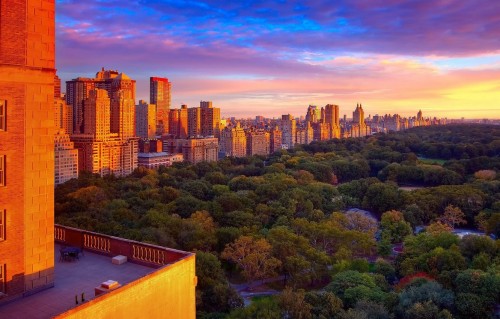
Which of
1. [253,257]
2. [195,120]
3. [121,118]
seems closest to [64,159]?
[121,118]

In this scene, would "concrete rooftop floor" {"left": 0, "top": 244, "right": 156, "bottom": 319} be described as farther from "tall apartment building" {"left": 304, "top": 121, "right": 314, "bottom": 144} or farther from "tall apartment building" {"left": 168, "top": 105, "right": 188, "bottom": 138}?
"tall apartment building" {"left": 304, "top": 121, "right": 314, "bottom": 144}

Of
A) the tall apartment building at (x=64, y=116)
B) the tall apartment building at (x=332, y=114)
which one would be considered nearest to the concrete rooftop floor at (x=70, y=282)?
the tall apartment building at (x=64, y=116)

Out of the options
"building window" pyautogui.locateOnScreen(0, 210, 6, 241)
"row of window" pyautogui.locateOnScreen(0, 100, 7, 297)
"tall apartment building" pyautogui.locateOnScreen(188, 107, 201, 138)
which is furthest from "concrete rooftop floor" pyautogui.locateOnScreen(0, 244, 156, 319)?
"tall apartment building" pyautogui.locateOnScreen(188, 107, 201, 138)

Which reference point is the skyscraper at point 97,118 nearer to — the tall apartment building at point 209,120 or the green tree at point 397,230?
the tall apartment building at point 209,120

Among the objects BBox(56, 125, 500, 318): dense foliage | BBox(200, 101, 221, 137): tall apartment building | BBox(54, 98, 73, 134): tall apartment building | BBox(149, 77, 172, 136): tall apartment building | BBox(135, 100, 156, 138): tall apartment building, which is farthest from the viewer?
BBox(149, 77, 172, 136): tall apartment building

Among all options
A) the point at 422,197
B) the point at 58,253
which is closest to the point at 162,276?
the point at 58,253

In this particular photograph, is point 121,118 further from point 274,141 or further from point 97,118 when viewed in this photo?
point 274,141

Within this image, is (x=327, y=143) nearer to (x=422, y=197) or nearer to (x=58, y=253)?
(x=422, y=197)
